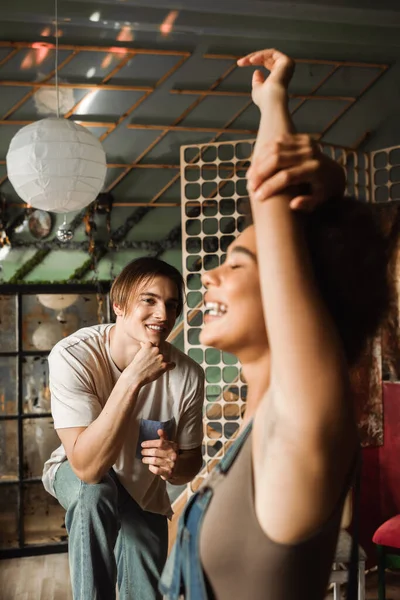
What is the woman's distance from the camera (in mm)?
667

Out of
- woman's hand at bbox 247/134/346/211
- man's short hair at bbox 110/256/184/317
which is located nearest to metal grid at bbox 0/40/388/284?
man's short hair at bbox 110/256/184/317

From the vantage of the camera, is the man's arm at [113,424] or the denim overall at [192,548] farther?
the man's arm at [113,424]

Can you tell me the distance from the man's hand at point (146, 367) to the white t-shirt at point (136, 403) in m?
0.23

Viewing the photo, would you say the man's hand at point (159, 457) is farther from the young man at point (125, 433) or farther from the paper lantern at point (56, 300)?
the paper lantern at point (56, 300)

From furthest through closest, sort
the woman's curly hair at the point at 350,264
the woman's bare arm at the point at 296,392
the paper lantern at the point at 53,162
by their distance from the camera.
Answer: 1. the paper lantern at the point at 53,162
2. the woman's curly hair at the point at 350,264
3. the woman's bare arm at the point at 296,392

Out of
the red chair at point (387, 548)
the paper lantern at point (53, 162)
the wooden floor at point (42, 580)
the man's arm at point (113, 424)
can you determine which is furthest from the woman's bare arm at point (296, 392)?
the wooden floor at point (42, 580)

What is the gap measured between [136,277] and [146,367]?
0.37 metres

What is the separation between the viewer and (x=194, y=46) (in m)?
4.81

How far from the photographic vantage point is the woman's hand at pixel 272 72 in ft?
2.57

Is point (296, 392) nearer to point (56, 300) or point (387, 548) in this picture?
point (387, 548)

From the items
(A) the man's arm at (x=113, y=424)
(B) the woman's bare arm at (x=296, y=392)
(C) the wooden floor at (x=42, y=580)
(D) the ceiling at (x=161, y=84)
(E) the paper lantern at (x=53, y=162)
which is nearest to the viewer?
(B) the woman's bare arm at (x=296, y=392)

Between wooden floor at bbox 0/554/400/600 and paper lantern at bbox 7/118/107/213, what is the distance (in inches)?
84.8

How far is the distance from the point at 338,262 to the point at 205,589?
42 centimetres

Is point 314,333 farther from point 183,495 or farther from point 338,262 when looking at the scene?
point 183,495
